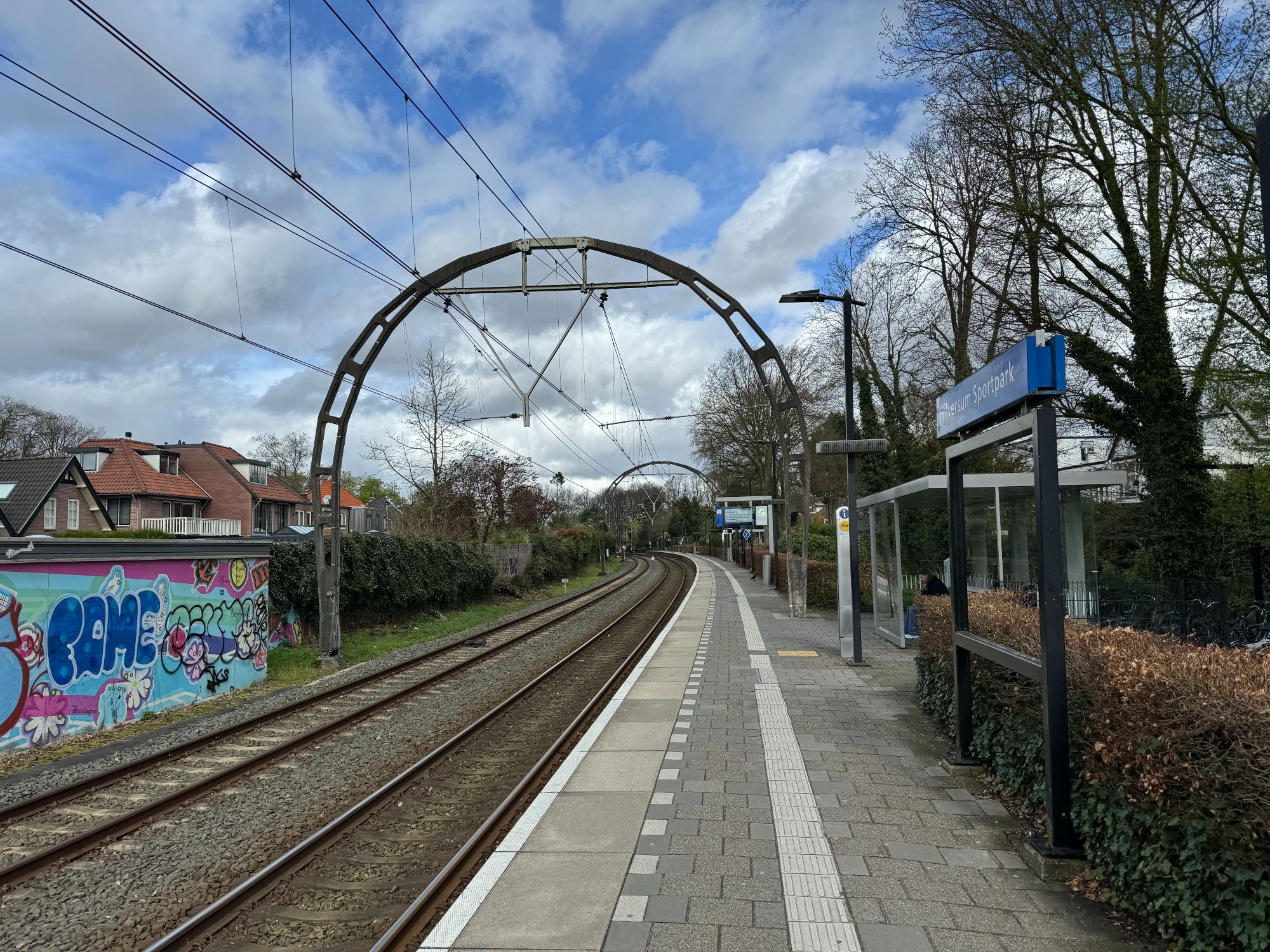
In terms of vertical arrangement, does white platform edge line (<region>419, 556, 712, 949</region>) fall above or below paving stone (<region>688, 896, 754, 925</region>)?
below

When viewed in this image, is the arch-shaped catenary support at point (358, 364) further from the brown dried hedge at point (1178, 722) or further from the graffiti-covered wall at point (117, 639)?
the brown dried hedge at point (1178, 722)

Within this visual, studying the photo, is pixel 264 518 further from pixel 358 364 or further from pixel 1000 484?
pixel 1000 484

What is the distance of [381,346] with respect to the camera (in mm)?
16344

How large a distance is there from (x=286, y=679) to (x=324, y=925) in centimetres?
1057

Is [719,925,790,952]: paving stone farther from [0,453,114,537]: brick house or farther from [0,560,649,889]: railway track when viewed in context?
[0,453,114,537]: brick house

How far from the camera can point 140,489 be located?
4612 cm

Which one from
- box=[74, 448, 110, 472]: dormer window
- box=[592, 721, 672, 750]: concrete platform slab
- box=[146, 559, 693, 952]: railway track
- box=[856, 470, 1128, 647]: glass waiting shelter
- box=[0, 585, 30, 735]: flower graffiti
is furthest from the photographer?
box=[74, 448, 110, 472]: dormer window

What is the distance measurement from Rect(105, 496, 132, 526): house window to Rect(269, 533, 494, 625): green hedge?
27.1m

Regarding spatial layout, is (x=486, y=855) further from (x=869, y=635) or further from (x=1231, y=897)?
(x=869, y=635)

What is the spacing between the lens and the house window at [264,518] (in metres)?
55.2

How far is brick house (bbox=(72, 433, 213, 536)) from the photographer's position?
46.2 metres

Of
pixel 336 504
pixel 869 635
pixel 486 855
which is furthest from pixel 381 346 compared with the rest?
pixel 486 855

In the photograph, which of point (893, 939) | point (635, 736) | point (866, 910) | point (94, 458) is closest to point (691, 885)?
point (866, 910)

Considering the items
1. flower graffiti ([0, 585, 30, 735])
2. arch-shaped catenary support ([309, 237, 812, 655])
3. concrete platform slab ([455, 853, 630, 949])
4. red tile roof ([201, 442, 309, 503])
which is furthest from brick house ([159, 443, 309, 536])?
concrete platform slab ([455, 853, 630, 949])
